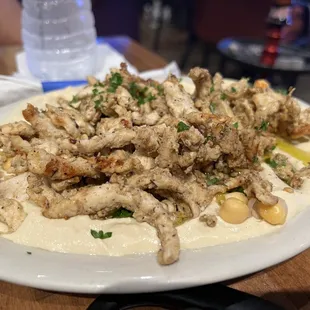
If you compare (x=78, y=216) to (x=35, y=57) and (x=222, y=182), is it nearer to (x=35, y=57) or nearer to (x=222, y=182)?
(x=222, y=182)

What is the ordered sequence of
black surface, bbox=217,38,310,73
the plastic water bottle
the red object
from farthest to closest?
the red object
black surface, bbox=217,38,310,73
the plastic water bottle

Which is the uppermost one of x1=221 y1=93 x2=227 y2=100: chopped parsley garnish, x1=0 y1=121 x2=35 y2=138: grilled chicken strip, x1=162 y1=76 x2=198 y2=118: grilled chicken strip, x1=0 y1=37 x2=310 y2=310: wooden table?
x1=162 y1=76 x2=198 y2=118: grilled chicken strip

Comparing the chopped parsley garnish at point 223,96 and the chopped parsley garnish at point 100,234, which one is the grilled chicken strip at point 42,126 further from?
the chopped parsley garnish at point 223,96

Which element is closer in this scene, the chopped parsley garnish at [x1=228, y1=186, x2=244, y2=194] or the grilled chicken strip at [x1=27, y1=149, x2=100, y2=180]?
the grilled chicken strip at [x1=27, y1=149, x2=100, y2=180]

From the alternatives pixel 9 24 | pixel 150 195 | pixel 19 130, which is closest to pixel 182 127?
pixel 150 195

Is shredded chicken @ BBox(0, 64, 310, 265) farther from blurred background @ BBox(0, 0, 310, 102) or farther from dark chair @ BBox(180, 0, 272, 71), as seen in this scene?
dark chair @ BBox(180, 0, 272, 71)

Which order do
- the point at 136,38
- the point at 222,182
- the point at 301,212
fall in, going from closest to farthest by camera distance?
the point at 301,212 < the point at 222,182 < the point at 136,38

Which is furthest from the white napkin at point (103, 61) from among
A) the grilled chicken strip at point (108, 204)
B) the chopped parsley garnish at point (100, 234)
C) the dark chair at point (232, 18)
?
the dark chair at point (232, 18)

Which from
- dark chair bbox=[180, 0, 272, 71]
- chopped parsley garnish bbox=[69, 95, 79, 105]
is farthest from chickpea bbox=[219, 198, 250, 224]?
dark chair bbox=[180, 0, 272, 71]

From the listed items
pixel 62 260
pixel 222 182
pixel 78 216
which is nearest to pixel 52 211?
pixel 78 216
